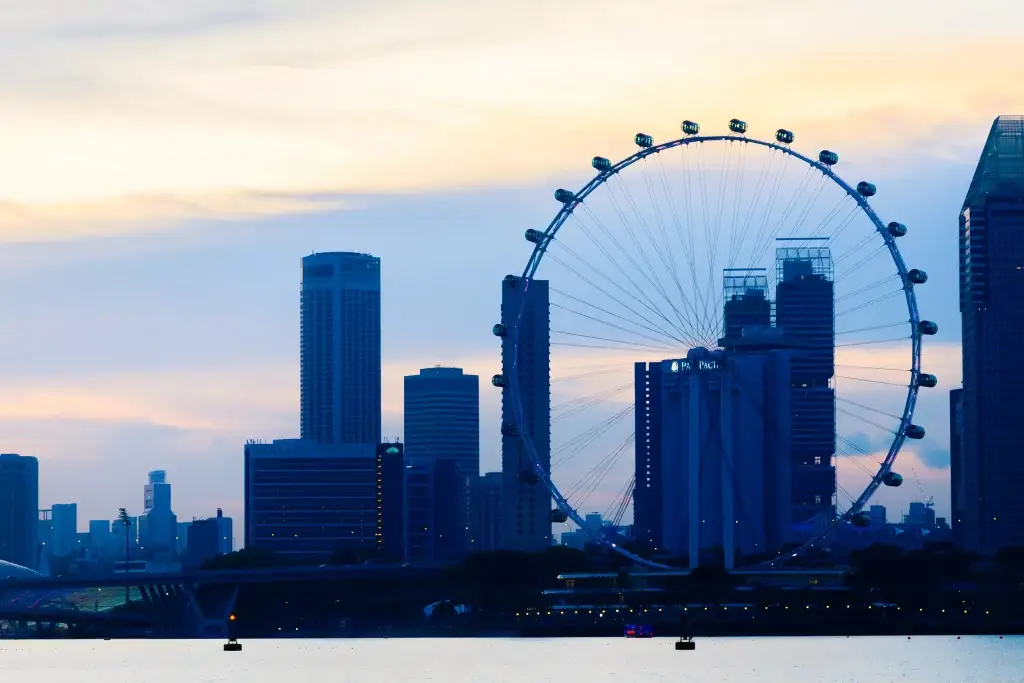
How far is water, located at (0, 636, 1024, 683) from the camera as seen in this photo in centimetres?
13462

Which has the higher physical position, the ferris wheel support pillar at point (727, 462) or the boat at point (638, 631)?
the ferris wheel support pillar at point (727, 462)

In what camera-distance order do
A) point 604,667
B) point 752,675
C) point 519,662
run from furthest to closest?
point 519,662 < point 604,667 < point 752,675

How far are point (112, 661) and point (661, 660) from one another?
174 feet

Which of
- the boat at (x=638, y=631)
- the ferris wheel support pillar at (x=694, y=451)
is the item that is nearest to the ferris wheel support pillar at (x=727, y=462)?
the ferris wheel support pillar at (x=694, y=451)

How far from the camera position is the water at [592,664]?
442 ft

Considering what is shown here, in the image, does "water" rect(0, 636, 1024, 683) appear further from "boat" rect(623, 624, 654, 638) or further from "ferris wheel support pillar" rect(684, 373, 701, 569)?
"ferris wheel support pillar" rect(684, 373, 701, 569)

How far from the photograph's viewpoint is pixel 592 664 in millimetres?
152875

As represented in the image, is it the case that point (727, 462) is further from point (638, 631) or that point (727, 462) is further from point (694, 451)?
point (638, 631)

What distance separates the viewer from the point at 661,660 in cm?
15688

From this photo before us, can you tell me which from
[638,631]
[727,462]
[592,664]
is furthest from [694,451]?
[592,664]

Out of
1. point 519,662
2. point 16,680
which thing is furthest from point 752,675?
point 16,680

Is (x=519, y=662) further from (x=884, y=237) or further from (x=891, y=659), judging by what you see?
(x=884, y=237)

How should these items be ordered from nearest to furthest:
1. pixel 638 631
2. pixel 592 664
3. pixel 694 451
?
pixel 592 664 < pixel 694 451 < pixel 638 631

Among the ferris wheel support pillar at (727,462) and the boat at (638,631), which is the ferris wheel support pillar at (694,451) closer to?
the ferris wheel support pillar at (727,462)
